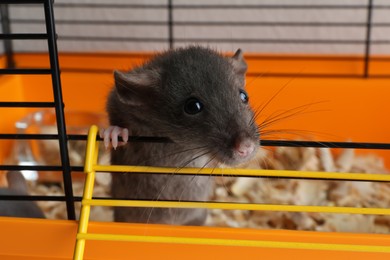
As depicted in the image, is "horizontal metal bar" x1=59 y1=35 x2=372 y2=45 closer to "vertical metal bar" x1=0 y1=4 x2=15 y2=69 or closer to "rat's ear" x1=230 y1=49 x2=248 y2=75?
"vertical metal bar" x1=0 y1=4 x2=15 y2=69

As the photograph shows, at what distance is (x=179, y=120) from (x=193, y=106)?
0.18ft

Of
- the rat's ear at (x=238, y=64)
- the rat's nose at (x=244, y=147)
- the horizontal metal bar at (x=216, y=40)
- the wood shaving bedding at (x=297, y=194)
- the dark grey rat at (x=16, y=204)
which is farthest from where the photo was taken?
the horizontal metal bar at (x=216, y=40)

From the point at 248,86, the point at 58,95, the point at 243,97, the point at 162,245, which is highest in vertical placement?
the point at 248,86

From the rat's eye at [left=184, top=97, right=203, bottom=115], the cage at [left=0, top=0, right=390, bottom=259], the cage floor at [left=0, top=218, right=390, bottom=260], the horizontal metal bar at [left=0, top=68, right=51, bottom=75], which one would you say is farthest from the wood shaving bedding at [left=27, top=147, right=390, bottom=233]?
the horizontal metal bar at [left=0, top=68, right=51, bottom=75]

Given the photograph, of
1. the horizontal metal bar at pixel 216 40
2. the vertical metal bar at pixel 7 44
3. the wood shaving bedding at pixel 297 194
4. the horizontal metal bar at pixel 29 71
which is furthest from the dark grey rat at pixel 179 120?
the vertical metal bar at pixel 7 44

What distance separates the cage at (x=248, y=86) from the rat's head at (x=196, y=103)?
0.45 feet

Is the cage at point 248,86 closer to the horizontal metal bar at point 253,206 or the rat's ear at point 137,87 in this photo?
the horizontal metal bar at point 253,206

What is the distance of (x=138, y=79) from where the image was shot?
1.33 m

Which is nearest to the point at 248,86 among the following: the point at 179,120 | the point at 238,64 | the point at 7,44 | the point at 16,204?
the point at 238,64

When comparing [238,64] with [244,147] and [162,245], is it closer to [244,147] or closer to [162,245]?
[244,147]

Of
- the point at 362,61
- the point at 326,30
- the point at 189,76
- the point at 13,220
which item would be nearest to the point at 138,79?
the point at 189,76

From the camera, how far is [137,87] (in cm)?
134

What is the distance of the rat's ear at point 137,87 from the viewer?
133cm

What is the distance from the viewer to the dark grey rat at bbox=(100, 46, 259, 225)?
1206mm
